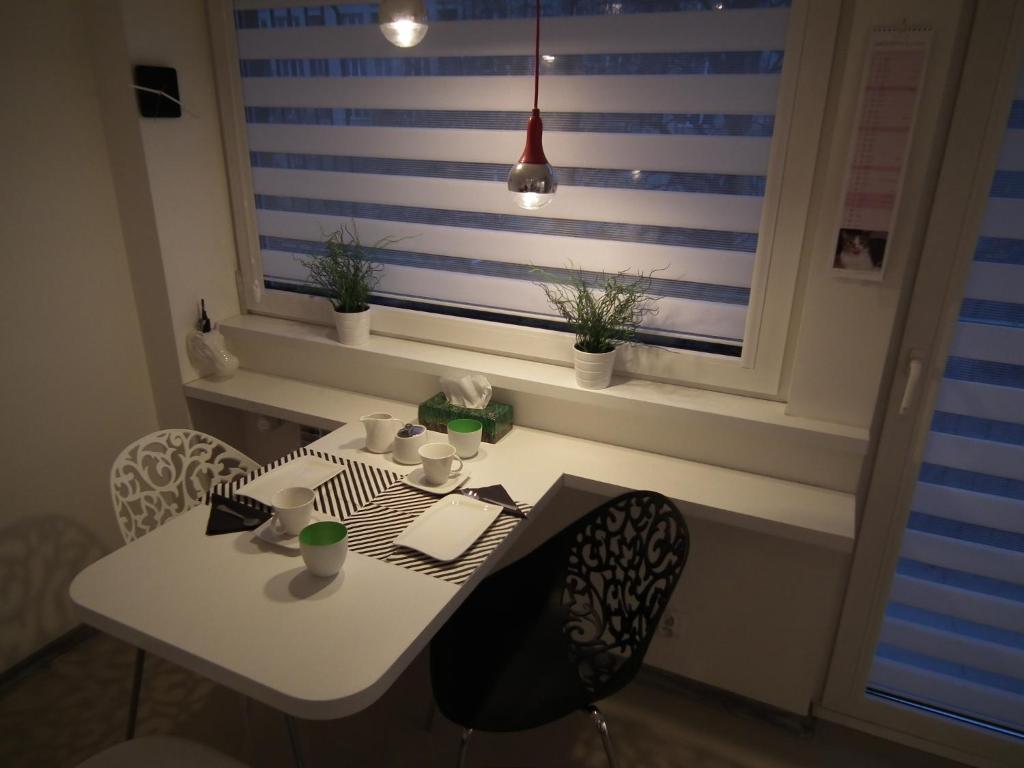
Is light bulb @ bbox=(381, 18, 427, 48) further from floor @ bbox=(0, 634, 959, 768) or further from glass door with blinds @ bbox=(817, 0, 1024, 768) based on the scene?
floor @ bbox=(0, 634, 959, 768)

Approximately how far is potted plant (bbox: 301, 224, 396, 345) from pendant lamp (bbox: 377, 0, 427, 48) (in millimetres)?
772

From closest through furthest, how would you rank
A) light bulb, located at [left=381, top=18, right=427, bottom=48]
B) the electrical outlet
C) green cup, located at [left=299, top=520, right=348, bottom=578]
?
green cup, located at [left=299, top=520, right=348, bottom=578], light bulb, located at [left=381, top=18, right=427, bottom=48], the electrical outlet

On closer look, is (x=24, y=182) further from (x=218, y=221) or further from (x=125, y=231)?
(x=218, y=221)

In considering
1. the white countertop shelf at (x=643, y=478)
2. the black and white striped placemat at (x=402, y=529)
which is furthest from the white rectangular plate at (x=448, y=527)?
the white countertop shelf at (x=643, y=478)

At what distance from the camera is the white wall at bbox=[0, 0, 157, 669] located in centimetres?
200

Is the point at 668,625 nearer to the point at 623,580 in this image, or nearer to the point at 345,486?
the point at 623,580

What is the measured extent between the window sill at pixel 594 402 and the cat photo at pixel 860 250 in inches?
16.0

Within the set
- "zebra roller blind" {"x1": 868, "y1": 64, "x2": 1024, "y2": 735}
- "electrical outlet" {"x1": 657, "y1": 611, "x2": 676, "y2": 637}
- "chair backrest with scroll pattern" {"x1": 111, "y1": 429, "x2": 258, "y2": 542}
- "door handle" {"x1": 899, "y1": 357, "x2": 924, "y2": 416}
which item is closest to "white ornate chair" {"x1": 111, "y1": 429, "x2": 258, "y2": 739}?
"chair backrest with scroll pattern" {"x1": 111, "y1": 429, "x2": 258, "y2": 542}

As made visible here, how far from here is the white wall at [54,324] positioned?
200 cm

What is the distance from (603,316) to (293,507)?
97 cm

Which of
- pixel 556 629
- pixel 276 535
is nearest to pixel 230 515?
pixel 276 535

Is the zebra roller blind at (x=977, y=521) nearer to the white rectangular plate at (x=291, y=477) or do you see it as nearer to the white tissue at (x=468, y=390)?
the white tissue at (x=468, y=390)

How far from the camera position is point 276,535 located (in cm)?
150

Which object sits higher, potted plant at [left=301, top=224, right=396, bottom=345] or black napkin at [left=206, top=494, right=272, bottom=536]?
potted plant at [left=301, top=224, right=396, bottom=345]
